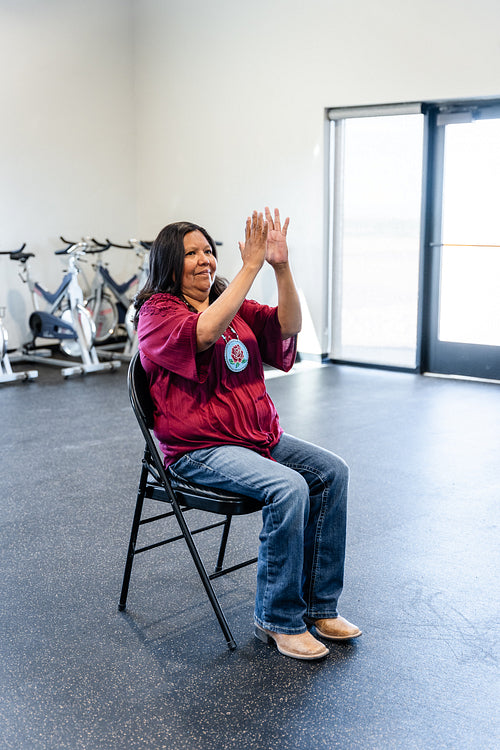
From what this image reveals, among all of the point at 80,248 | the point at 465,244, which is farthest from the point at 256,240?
the point at 80,248

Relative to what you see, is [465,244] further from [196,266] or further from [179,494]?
[179,494]

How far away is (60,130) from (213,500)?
5588mm

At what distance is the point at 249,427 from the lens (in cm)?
223

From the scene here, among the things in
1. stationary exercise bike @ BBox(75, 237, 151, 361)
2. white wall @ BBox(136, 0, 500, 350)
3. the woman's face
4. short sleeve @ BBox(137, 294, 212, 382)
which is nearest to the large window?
white wall @ BBox(136, 0, 500, 350)

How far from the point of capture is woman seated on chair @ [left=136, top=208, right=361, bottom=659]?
2.06 metres

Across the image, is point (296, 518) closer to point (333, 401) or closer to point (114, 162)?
point (333, 401)

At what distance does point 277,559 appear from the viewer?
2064mm

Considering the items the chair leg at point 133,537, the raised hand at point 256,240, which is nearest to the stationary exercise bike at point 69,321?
the chair leg at point 133,537

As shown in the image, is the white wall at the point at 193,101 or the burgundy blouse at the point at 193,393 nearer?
the burgundy blouse at the point at 193,393

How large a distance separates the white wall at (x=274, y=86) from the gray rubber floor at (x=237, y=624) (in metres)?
2.70

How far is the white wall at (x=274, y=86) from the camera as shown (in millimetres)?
5434

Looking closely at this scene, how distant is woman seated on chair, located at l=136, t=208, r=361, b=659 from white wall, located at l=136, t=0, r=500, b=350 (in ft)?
12.2

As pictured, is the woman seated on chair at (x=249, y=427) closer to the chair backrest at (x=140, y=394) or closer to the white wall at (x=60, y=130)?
the chair backrest at (x=140, y=394)

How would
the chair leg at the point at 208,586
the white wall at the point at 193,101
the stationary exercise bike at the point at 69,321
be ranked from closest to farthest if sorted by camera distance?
the chair leg at the point at 208,586, the white wall at the point at 193,101, the stationary exercise bike at the point at 69,321
